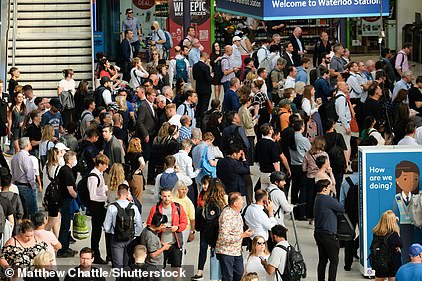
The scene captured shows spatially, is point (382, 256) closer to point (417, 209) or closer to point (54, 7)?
point (417, 209)

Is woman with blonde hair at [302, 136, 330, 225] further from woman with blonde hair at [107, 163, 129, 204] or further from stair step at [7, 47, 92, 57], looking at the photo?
stair step at [7, 47, 92, 57]

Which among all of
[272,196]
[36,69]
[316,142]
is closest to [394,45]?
[36,69]

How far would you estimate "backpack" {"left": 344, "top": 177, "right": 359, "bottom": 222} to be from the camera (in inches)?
663

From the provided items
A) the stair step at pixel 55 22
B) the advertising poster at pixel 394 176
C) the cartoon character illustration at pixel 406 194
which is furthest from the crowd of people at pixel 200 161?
the stair step at pixel 55 22

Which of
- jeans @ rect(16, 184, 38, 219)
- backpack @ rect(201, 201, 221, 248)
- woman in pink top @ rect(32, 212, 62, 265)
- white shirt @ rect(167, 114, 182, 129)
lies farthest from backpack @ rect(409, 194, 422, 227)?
jeans @ rect(16, 184, 38, 219)

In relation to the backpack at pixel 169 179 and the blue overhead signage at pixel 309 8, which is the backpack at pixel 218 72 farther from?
the backpack at pixel 169 179

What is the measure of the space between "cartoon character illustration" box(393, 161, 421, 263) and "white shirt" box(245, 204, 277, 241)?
6.53 feet

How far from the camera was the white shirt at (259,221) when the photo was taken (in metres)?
15.0

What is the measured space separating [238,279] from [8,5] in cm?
1514

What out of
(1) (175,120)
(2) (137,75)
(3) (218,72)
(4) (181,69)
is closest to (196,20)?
(3) (218,72)

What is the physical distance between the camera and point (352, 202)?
666 inches

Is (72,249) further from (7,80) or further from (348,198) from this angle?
(7,80)

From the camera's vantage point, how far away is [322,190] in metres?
15.6

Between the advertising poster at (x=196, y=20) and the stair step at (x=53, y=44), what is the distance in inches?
223
